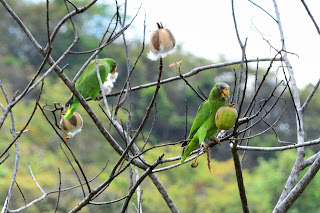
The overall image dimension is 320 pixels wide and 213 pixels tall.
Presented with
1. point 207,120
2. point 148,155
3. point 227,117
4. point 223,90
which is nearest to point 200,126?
point 207,120

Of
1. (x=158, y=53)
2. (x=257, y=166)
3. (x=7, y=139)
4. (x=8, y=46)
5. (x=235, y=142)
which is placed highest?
(x=8, y=46)

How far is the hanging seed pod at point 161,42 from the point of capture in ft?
4.66

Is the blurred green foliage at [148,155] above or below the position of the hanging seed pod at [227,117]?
above

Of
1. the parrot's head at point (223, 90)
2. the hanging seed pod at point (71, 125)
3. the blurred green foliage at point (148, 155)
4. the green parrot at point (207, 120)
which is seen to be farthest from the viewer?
the blurred green foliage at point (148, 155)

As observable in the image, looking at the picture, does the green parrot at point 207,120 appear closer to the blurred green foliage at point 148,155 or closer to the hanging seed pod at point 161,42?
the hanging seed pod at point 161,42

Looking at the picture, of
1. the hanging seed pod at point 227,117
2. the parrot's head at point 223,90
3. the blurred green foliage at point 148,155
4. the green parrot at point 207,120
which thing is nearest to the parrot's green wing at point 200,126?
the green parrot at point 207,120

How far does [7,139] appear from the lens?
15500 mm

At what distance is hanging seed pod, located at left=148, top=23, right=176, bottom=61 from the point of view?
1421 millimetres

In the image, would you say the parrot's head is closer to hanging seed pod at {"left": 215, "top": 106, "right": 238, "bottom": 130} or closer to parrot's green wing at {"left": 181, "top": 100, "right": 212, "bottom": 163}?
parrot's green wing at {"left": 181, "top": 100, "right": 212, "bottom": 163}

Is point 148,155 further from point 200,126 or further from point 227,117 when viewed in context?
point 227,117

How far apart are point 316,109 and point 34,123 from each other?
34.6ft

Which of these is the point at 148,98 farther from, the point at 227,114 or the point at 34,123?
the point at 227,114

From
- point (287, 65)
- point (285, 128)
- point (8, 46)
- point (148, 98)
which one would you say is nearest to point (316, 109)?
point (285, 128)

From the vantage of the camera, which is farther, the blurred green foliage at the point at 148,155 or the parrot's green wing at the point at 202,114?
the blurred green foliage at the point at 148,155
